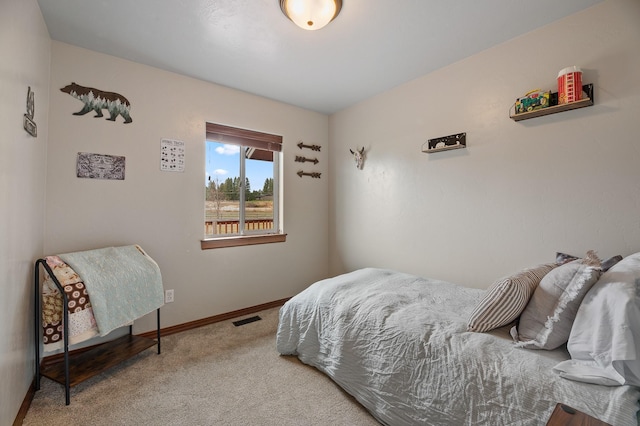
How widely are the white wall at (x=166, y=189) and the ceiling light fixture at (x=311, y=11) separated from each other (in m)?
1.49

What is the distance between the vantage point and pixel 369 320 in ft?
5.62

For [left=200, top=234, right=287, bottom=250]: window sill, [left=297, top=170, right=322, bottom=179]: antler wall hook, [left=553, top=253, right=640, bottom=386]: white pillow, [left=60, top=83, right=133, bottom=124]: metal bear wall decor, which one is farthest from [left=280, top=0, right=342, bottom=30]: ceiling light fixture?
[left=200, top=234, right=287, bottom=250]: window sill

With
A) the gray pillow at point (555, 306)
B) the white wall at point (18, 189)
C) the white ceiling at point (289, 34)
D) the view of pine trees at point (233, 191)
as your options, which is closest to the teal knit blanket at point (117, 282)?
the white wall at point (18, 189)

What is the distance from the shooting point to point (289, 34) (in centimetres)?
206

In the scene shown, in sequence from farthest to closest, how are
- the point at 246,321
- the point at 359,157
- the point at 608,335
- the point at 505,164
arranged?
1. the point at 359,157
2. the point at 246,321
3. the point at 505,164
4. the point at 608,335

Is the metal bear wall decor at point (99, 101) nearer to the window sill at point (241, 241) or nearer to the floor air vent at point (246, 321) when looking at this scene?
the window sill at point (241, 241)

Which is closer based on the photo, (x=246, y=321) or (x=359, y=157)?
(x=246, y=321)

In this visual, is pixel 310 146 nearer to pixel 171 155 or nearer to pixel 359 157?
pixel 359 157

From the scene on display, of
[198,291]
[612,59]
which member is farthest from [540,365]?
[198,291]

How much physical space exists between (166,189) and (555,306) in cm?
298

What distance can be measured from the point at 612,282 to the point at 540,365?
0.45m

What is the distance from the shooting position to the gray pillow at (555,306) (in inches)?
46.4

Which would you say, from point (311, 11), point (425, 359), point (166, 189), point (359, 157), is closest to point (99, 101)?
point (166, 189)

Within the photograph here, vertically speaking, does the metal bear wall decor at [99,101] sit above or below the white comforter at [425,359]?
above
